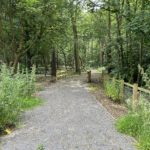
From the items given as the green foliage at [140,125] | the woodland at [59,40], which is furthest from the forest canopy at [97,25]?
the green foliage at [140,125]

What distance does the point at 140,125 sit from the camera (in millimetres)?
8125

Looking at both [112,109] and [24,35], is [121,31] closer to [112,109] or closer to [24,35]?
[24,35]

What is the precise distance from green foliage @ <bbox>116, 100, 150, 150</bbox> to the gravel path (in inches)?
9.4

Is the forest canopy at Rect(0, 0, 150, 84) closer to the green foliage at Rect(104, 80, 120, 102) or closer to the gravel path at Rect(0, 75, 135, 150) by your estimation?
the green foliage at Rect(104, 80, 120, 102)

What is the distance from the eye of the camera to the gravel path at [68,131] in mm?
7316

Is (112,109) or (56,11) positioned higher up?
(56,11)

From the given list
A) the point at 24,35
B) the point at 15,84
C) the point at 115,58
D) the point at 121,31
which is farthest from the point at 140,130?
the point at 24,35

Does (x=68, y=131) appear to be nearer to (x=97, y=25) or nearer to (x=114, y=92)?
(x=114, y=92)

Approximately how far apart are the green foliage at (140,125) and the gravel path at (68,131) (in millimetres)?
239

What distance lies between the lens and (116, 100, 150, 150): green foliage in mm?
6813

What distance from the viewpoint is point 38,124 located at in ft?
31.1

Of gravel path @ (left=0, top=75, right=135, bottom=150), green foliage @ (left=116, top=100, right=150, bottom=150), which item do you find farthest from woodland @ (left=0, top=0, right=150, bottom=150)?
gravel path @ (left=0, top=75, right=135, bottom=150)

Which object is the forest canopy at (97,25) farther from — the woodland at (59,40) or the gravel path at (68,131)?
the gravel path at (68,131)

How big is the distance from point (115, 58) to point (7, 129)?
538 inches
